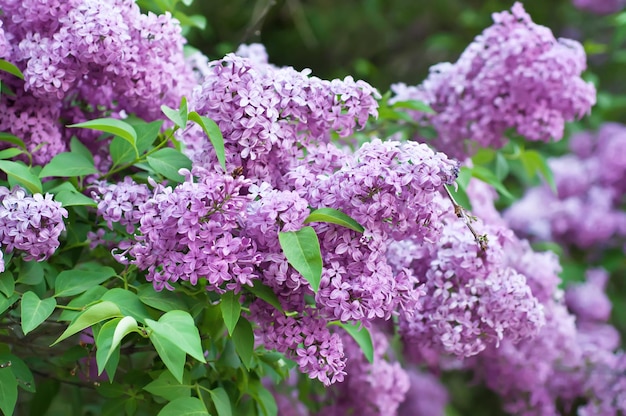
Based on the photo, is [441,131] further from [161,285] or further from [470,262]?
[161,285]

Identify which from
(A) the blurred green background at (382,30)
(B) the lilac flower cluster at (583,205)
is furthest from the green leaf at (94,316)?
(A) the blurred green background at (382,30)

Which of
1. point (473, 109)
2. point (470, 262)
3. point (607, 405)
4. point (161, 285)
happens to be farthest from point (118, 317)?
point (607, 405)

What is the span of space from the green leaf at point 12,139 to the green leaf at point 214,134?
1.03 feet

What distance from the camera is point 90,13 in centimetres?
124

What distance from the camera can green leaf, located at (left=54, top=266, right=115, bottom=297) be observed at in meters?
1.15

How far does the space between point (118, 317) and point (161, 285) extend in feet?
0.30

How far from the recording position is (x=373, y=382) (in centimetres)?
163

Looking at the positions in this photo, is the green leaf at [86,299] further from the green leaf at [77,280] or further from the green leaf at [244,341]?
the green leaf at [244,341]

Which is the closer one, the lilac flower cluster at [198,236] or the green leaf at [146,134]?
the lilac flower cluster at [198,236]

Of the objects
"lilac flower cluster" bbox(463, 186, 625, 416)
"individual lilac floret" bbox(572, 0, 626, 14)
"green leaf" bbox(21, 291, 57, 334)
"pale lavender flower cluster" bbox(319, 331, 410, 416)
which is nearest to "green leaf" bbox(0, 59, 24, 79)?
"green leaf" bbox(21, 291, 57, 334)

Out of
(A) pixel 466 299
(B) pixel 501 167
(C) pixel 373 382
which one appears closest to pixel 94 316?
(A) pixel 466 299

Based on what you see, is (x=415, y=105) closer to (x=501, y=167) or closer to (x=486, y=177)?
(x=486, y=177)

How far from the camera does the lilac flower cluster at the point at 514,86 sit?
5.23 feet

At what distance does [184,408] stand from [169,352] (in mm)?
138
